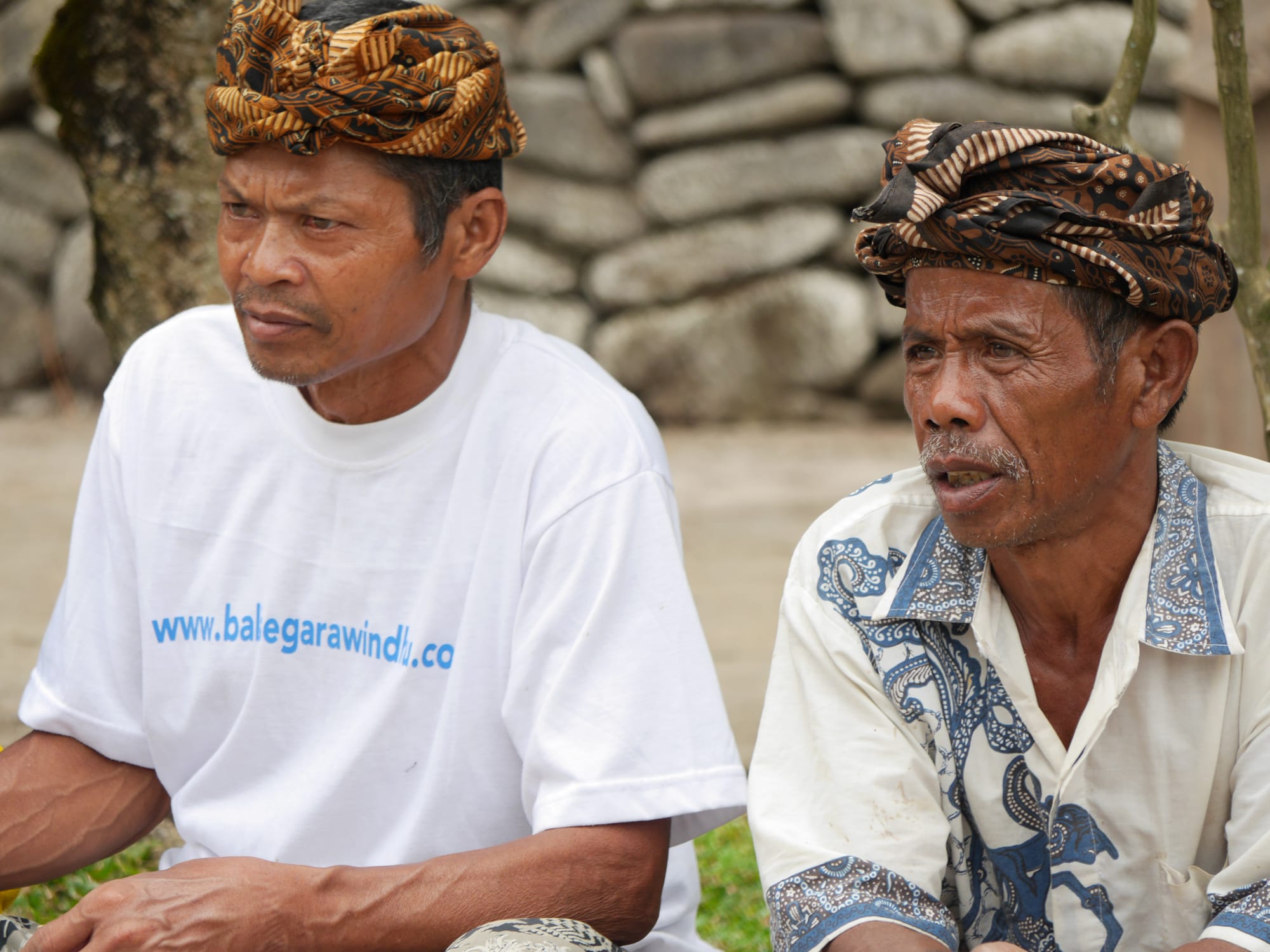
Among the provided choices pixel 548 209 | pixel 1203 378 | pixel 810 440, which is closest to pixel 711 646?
pixel 1203 378

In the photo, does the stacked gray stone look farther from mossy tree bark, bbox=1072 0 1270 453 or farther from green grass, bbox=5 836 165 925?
mossy tree bark, bbox=1072 0 1270 453

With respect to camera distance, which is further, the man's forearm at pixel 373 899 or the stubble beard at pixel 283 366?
the stubble beard at pixel 283 366

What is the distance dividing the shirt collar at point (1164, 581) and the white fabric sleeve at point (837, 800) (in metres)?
0.11

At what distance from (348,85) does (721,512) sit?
5237 mm

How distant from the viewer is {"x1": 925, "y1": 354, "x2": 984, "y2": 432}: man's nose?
2100mm

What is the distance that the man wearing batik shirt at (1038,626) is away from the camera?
6.68 feet

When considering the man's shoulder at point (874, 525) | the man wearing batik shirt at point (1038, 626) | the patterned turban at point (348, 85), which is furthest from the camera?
the patterned turban at point (348, 85)

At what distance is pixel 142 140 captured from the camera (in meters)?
3.69

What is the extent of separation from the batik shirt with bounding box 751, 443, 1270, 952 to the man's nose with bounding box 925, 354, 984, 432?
222 mm

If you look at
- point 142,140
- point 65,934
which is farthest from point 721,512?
point 65,934

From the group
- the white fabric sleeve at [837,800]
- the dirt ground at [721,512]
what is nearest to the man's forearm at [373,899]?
the white fabric sleeve at [837,800]

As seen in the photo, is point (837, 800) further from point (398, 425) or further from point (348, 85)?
point (348, 85)

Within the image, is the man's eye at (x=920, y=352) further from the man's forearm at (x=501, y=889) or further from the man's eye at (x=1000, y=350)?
the man's forearm at (x=501, y=889)

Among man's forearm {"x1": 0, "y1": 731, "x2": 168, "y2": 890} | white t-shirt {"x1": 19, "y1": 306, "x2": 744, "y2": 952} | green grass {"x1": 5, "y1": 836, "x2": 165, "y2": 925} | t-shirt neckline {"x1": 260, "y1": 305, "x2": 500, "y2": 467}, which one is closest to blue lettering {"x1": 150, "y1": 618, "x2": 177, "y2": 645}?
white t-shirt {"x1": 19, "y1": 306, "x2": 744, "y2": 952}
